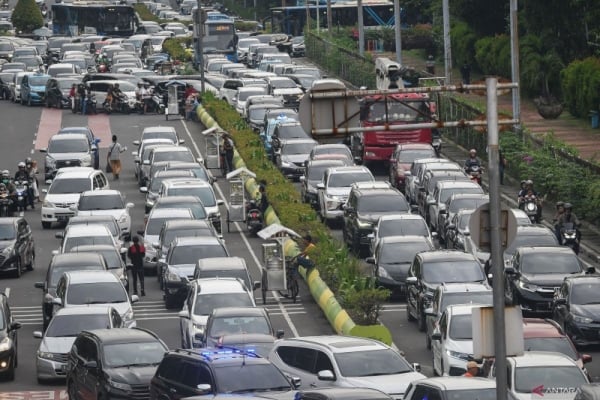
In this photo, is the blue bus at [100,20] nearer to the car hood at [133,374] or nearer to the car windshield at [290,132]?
the car windshield at [290,132]

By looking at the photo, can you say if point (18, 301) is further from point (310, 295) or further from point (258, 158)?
point (258, 158)

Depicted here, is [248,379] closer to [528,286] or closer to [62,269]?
[528,286]

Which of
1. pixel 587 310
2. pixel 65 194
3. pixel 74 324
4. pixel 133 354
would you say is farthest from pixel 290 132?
pixel 133 354

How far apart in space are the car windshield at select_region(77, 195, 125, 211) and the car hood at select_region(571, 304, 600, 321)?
18.1 metres

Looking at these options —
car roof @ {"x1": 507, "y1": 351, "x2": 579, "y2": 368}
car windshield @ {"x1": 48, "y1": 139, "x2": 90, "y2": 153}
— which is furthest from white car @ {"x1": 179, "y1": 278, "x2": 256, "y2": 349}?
car windshield @ {"x1": 48, "y1": 139, "x2": 90, "y2": 153}

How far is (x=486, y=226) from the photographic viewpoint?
21.4 m

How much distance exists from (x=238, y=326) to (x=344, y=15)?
9621 centimetres

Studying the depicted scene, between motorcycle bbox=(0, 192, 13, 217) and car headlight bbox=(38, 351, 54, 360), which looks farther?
motorcycle bbox=(0, 192, 13, 217)

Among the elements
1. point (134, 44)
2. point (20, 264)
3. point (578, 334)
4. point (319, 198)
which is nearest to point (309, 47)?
point (134, 44)

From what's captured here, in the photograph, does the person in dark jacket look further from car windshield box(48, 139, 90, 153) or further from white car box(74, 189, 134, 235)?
car windshield box(48, 139, 90, 153)

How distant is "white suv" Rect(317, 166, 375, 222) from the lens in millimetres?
50938

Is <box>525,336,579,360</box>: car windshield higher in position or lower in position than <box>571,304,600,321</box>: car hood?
higher

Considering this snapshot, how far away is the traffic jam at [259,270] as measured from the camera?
27.1 meters

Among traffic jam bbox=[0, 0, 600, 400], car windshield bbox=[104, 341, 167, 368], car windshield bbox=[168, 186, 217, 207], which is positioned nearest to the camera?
traffic jam bbox=[0, 0, 600, 400]
